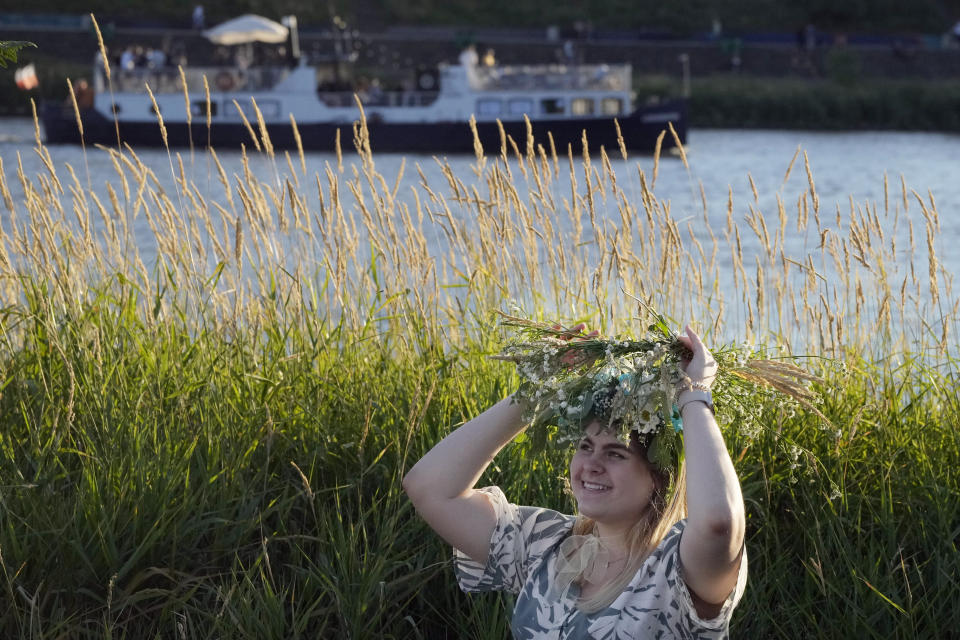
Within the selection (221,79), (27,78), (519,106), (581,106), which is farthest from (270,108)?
(27,78)

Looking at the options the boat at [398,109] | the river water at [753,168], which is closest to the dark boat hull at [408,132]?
the boat at [398,109]

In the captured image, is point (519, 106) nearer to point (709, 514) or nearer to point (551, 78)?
point (551, 78)

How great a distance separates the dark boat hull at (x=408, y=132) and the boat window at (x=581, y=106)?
0.64 feet

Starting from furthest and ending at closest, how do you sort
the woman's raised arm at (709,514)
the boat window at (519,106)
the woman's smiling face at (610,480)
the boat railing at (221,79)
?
the boat railing at (221,79)
the boat window at (519,106)
the woman's smiling face at (610,480)
the woman's raised arm at (709,514)

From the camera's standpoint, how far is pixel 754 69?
41781mm

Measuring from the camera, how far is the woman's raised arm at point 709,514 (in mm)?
1868

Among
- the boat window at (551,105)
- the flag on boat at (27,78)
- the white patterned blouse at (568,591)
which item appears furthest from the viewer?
the boat window at (551,105)

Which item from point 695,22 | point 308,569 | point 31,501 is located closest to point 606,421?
point 308,569

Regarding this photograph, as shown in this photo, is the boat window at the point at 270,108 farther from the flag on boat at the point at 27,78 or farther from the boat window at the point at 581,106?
the flag on boat at the point at 27,78

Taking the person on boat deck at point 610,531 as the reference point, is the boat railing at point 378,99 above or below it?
below

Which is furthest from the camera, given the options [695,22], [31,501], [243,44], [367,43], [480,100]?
[695,22]

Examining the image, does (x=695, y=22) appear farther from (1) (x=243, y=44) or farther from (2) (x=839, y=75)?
(1) (x=243, y=44)

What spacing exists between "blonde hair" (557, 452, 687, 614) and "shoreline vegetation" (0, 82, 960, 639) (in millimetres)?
194

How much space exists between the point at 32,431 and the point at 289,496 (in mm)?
646
